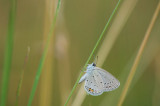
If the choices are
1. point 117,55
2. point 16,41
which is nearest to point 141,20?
point 117,55

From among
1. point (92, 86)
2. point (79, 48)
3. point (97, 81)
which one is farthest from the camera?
point (79, 48)

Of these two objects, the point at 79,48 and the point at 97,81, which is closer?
the point at 97,81

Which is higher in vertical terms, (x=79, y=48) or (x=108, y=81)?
(x=108, y=81)

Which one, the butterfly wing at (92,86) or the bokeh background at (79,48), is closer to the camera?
the butterfly wing at (92,86)

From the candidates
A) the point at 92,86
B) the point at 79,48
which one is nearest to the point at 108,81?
the point at 92,86

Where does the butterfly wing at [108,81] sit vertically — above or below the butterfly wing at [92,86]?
above

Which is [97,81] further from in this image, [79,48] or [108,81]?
[79,48]
